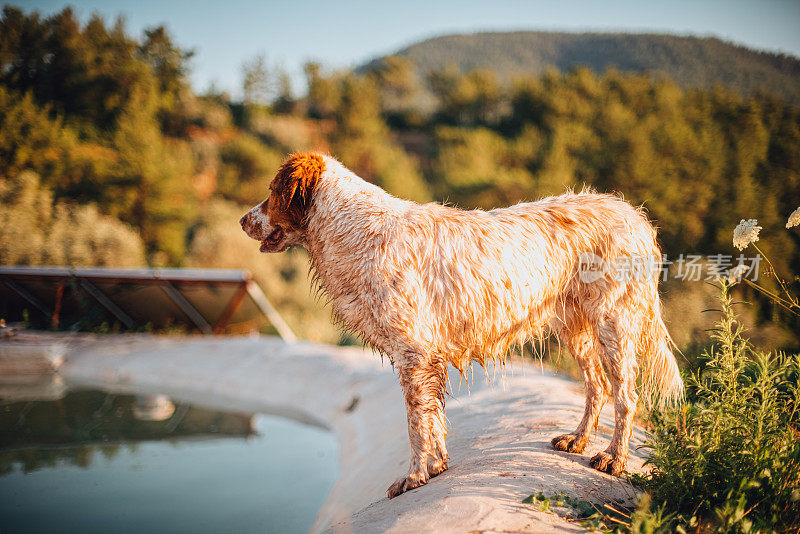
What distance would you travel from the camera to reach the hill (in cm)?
2088

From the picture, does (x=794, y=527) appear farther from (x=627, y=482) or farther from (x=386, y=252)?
(x=386, y=252)

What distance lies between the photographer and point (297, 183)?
167 inches

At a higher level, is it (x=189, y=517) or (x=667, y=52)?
(x=667, y=52)

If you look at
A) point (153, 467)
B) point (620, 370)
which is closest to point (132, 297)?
point (153, 467)

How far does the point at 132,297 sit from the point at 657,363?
37.4ft

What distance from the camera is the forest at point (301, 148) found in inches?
683

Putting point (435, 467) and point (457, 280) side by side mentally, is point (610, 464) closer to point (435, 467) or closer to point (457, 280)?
point (435, 467)

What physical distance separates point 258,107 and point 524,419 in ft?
141

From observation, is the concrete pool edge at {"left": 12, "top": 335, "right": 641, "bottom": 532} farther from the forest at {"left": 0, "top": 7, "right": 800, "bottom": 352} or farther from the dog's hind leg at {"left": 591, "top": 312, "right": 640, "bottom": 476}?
the forest at {"left": 0, "top": 7, "right": 800, "bottom": 352}

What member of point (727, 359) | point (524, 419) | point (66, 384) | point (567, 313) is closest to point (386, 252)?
point (567, 313)

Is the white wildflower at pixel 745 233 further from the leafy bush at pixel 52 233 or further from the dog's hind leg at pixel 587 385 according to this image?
the leafy bush at pixel 52 233

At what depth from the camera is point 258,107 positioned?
43.8m

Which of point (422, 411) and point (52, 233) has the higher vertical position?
point (52, 233)

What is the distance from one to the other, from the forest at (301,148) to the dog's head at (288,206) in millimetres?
5757
